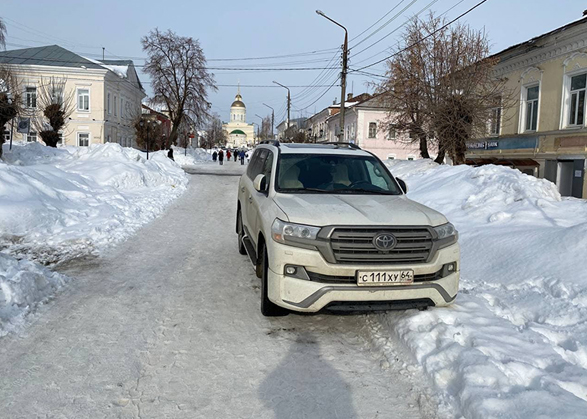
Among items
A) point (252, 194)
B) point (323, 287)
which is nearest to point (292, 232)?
point (323, 287)

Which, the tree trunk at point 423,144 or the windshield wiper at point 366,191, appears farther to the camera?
the tree trunk at point 423,144

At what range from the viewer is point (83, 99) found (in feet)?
163

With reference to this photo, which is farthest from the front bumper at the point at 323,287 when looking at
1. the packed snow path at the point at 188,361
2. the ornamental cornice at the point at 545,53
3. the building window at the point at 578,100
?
the ornamental cornice at the point at 545,53

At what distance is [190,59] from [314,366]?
46.1 m

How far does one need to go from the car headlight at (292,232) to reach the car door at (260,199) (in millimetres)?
879

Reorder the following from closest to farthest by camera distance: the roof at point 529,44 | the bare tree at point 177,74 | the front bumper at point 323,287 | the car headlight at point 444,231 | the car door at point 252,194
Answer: the front bumper at point 323,287 < the car headlight at point 444,231 < the car door at point 252,194 < the roof at point 529,44 < the bare tree at point 177,74

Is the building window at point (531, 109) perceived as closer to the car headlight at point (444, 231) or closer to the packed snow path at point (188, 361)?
the car headlight at point (444, 231)

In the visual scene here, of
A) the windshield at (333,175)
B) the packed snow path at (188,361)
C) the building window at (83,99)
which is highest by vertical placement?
the building window at (83,99)

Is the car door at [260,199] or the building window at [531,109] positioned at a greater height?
the building window at [531,109]

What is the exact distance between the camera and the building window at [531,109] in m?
20.3

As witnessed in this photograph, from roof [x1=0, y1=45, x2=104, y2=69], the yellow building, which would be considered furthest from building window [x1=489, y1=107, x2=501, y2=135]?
roof [x1=0, y1=45, x2=104, y2=69]

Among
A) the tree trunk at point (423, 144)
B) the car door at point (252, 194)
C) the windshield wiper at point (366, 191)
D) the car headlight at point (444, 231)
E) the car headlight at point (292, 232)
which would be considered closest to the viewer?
the car headlight at point (292, 232)

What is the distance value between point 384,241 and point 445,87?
17.7m

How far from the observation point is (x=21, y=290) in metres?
5.00
